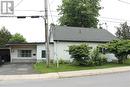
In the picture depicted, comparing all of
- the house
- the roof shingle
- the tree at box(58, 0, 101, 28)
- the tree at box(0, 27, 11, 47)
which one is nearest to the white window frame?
the house

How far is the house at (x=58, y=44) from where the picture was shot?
141ft

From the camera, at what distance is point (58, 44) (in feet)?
140

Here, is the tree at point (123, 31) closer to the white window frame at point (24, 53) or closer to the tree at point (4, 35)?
the tree at point (4, 35)

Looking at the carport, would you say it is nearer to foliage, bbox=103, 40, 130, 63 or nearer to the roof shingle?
the roof shingle

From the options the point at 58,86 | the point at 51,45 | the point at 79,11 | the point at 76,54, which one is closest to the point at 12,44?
the point at 51,45

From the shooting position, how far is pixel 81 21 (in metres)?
64.9

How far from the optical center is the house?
42.8m

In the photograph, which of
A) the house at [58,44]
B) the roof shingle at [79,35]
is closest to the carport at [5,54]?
the house at [58,44]

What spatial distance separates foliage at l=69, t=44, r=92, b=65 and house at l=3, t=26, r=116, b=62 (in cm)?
461

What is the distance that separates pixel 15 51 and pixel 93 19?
21.9m

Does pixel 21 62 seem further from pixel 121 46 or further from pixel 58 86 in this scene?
pixel 58 86

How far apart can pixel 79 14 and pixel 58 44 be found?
22566mm

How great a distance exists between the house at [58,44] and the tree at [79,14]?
14.2m

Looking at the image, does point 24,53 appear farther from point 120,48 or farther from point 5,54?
point 120,48
